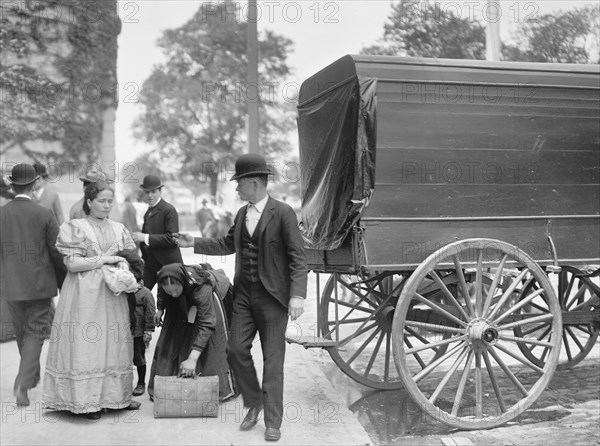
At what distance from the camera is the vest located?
14.4ft

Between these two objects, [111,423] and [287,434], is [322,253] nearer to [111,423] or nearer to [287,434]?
[287,434]

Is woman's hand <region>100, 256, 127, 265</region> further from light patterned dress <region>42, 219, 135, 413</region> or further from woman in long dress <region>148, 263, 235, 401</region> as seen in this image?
woman in long dress <region>148, 263, 235, 401</region>

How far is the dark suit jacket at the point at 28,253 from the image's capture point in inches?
197

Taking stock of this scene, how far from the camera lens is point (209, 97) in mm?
33656

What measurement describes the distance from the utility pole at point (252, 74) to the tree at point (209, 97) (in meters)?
24.7

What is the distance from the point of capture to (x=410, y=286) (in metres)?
4.41

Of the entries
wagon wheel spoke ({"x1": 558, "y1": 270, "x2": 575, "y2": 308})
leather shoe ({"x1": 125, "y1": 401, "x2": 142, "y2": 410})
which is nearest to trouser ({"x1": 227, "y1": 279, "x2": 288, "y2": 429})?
leather shoe ({"x1": 125, "y1": 401, "x2": 142, "y2": 410})

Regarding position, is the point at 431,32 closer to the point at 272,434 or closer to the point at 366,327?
the point at 366,327

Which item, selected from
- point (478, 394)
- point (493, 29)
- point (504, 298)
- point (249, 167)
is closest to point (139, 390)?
point (249, 167)

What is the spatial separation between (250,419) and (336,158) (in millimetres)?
2083

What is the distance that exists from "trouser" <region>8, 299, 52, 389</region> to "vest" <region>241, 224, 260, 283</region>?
1.81 meters

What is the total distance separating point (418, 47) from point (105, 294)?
376 inches

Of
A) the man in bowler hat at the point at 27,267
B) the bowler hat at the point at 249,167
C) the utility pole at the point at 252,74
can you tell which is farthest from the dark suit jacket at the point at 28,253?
the utility pole at the point at 252,74

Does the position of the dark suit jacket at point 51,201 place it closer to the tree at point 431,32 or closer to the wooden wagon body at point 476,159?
the wooden wagon body at point 476,159
